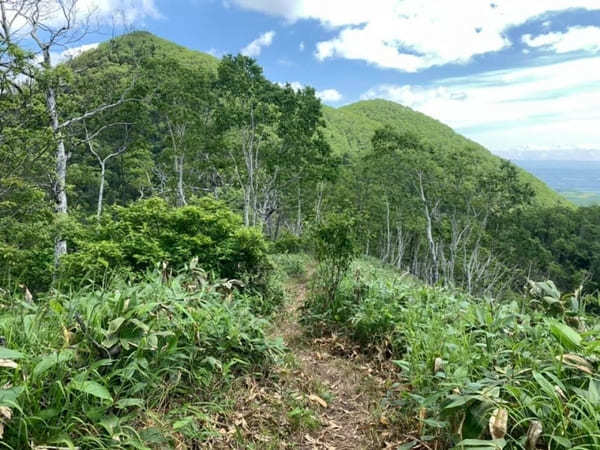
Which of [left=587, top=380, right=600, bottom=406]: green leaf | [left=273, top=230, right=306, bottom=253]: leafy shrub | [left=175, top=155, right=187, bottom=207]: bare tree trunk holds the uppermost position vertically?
[left=175, top=155, right=187, bottom=207]: bare tree trunk

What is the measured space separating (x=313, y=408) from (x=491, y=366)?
129 centimetres

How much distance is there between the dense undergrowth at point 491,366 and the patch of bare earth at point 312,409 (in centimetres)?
23

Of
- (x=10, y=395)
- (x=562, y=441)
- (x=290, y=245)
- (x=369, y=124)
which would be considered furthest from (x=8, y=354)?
(x=369, y=124)

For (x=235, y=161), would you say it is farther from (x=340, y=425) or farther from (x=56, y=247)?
(x=340, y=425)

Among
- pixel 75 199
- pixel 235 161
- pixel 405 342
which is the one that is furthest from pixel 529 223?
pixel 75 199

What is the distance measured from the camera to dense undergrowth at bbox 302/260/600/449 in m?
1.69

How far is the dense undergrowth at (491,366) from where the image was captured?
169cm

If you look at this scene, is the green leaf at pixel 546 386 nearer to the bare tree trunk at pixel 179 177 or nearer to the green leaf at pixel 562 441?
the green leaf at pixel 562 441

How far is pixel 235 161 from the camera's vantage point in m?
18.5

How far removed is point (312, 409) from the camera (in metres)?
2.65

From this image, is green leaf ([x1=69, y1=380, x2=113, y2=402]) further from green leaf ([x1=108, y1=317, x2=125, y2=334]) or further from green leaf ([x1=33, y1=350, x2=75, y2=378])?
green leaf ([x1=108, y1=317, x2=125, y2=334])

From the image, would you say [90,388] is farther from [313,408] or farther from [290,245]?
[290,245]

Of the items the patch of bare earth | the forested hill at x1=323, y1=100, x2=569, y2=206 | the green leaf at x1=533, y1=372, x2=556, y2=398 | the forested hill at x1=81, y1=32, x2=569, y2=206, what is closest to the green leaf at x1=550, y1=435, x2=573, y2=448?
the green leaf at x1=533, y1=372, x2=556, y2=398

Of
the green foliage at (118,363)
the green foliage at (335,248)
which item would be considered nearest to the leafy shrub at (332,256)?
the green foliage at (335,248)
